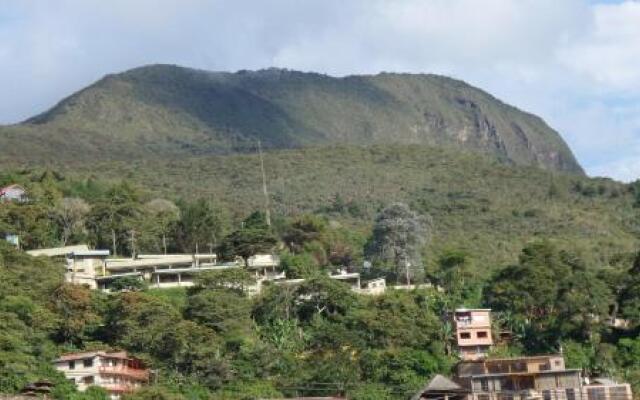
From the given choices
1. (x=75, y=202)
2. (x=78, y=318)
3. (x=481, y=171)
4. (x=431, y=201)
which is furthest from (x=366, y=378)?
(x=481, y=171)

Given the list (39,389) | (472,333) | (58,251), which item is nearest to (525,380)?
(472,333)

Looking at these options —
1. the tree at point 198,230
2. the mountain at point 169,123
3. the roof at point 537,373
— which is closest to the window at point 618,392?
the roof at point 537,373

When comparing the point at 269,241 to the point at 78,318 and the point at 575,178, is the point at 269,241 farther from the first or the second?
the point at 575,178

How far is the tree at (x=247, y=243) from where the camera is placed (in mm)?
70625

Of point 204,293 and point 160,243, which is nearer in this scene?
point 204,293

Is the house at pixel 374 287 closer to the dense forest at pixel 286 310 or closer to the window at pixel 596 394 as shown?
the dense forest at pixel 286 310

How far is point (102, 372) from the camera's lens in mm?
54188

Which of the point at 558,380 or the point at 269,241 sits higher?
the point at 269,241

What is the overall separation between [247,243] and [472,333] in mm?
14962

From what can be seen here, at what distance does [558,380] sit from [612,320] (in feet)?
29.9

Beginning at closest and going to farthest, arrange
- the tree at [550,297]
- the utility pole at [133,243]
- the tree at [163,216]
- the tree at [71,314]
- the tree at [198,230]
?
1. the tree at [71,314]
2. the tree at [550,297]
3. the utility pole at [133,243]
4. the tree at [198,230]
5. the tree at [163,216]

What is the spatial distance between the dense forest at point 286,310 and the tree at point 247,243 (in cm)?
9

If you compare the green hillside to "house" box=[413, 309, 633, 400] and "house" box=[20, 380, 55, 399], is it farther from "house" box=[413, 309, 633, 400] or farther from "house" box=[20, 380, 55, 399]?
"house" box=[20, 380, 55, 399]

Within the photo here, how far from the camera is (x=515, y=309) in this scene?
6550 cm
